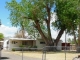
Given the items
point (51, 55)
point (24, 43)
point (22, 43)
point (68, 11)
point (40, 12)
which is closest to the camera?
point (51, 55)

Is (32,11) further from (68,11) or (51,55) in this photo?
(51,55)

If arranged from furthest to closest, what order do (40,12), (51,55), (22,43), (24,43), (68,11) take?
(24,43) → (22,43) → (40,12) → (68,11) → (51,55)

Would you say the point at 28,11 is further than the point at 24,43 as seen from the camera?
No

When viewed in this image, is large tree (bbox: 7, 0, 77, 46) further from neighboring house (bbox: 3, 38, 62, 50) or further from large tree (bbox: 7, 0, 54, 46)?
neighboring house (bbox: 3, 38, 62, 50)

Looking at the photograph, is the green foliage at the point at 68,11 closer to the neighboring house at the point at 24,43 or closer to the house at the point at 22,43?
the neighboring house at the point at 24,43

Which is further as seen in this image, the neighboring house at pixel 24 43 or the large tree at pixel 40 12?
the neighboring house at pixel 24 43

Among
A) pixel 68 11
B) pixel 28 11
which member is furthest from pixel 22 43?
pixel 68 11

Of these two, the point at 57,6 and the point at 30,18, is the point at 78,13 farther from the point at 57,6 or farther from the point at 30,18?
the point at 30,18

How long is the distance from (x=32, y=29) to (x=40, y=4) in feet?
44.7

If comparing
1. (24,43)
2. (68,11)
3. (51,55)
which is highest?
(68,11)

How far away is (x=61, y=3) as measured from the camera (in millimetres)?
54250

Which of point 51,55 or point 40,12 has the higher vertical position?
point 40,12

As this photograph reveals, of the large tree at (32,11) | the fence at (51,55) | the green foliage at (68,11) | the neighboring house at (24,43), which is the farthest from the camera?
the neighboring house at (24,43)

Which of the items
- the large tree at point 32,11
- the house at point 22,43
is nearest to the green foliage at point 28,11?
the large tree at point 32,11
